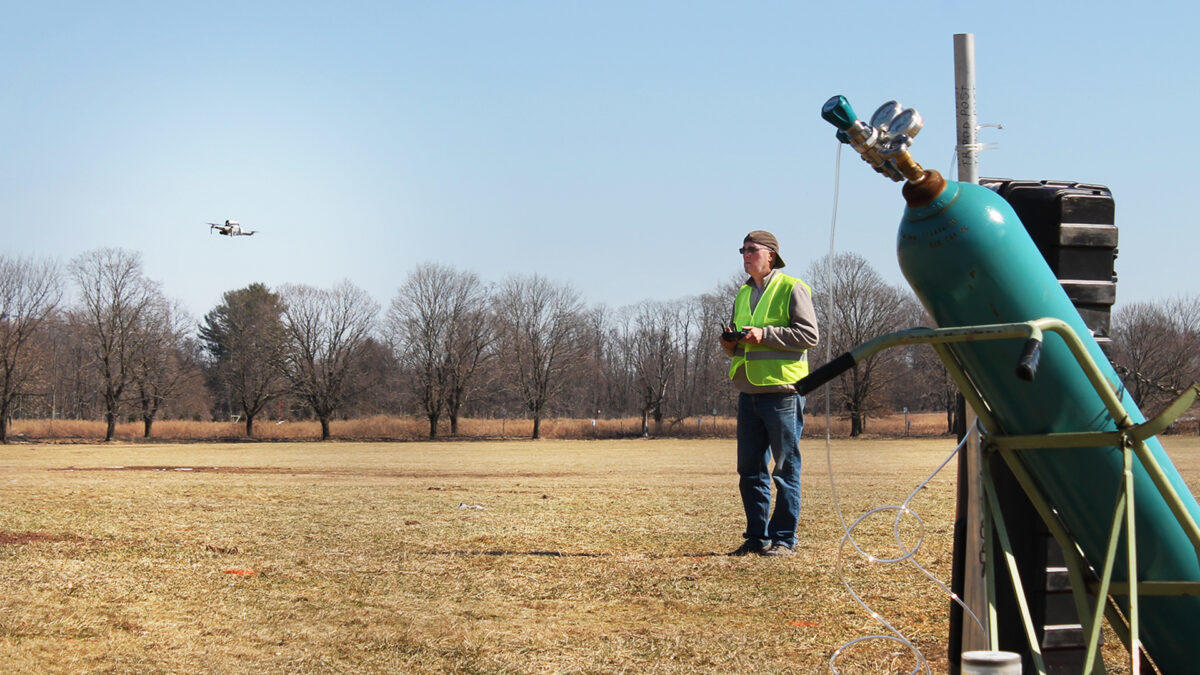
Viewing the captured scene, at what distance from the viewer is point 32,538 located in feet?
26.2

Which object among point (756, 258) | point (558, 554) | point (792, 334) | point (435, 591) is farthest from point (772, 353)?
point (435, 591)

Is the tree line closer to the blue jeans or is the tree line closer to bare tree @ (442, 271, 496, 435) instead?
bare tree @ (442, 271, 496, 435)

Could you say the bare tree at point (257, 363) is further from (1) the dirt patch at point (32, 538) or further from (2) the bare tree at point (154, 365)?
(1) the dirt patch at point (32, 538)

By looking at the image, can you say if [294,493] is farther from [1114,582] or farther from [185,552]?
[1114,582]

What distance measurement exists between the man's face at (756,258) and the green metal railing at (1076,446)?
411 cm

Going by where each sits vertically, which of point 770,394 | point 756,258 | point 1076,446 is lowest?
point 1076,446

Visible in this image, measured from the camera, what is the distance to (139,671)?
4434 millimetres

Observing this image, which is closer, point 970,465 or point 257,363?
point 970,465

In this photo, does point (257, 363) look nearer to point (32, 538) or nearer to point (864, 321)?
point (864, 321)

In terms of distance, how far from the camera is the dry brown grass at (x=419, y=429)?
70000mm

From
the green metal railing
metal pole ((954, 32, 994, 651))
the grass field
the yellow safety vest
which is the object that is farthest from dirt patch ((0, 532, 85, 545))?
the green metal railing

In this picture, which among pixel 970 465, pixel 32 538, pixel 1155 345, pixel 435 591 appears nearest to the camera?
pixel 970 465

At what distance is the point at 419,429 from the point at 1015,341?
7467 cm

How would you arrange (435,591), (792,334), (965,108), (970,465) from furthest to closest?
(792,334) < (435,591) < (965,108) < (970,465)
